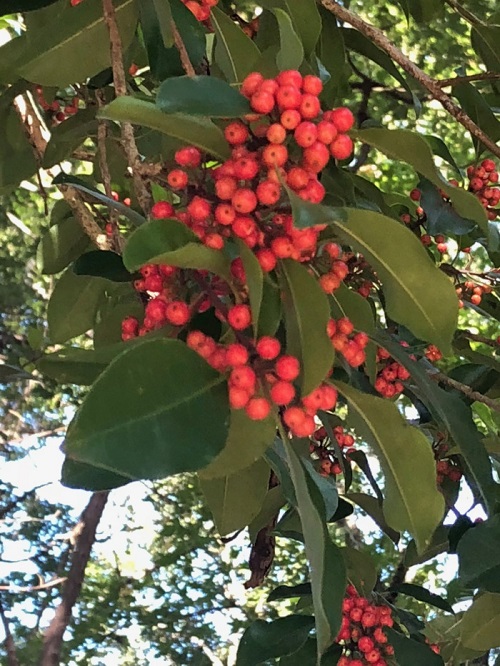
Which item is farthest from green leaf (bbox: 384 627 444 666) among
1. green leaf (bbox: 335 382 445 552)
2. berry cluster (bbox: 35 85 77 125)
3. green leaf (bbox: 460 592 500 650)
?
berry cluster (bbox: 35 85 77 125)

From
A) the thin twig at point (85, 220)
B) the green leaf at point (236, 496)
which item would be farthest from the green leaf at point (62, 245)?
the green leaf at point (236, 496)

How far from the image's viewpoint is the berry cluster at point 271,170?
56 centimetres

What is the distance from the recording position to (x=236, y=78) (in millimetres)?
751

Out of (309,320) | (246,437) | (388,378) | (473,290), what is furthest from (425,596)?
(309,320)

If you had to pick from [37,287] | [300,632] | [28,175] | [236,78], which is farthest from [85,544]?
[236,78]

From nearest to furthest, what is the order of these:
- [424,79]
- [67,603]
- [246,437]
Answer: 1. [246,437]
2. [424,79]
3. [67,603]

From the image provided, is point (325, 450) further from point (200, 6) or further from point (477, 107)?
point (200, 6)

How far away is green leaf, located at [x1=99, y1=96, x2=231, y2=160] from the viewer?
540 mm

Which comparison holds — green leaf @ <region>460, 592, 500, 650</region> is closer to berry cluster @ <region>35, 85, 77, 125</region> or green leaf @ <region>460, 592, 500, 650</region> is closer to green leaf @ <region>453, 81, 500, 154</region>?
green leaf @ <region>453, 81, 500, 154</region>

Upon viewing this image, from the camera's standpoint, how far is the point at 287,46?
0.59m

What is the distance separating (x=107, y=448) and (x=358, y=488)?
9.60ft

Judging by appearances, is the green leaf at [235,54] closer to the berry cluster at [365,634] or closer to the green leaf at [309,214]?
the green leaf at [309,214]

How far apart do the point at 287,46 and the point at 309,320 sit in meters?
0.22

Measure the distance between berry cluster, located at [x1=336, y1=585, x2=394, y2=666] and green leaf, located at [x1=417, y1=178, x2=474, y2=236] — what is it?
67cm
